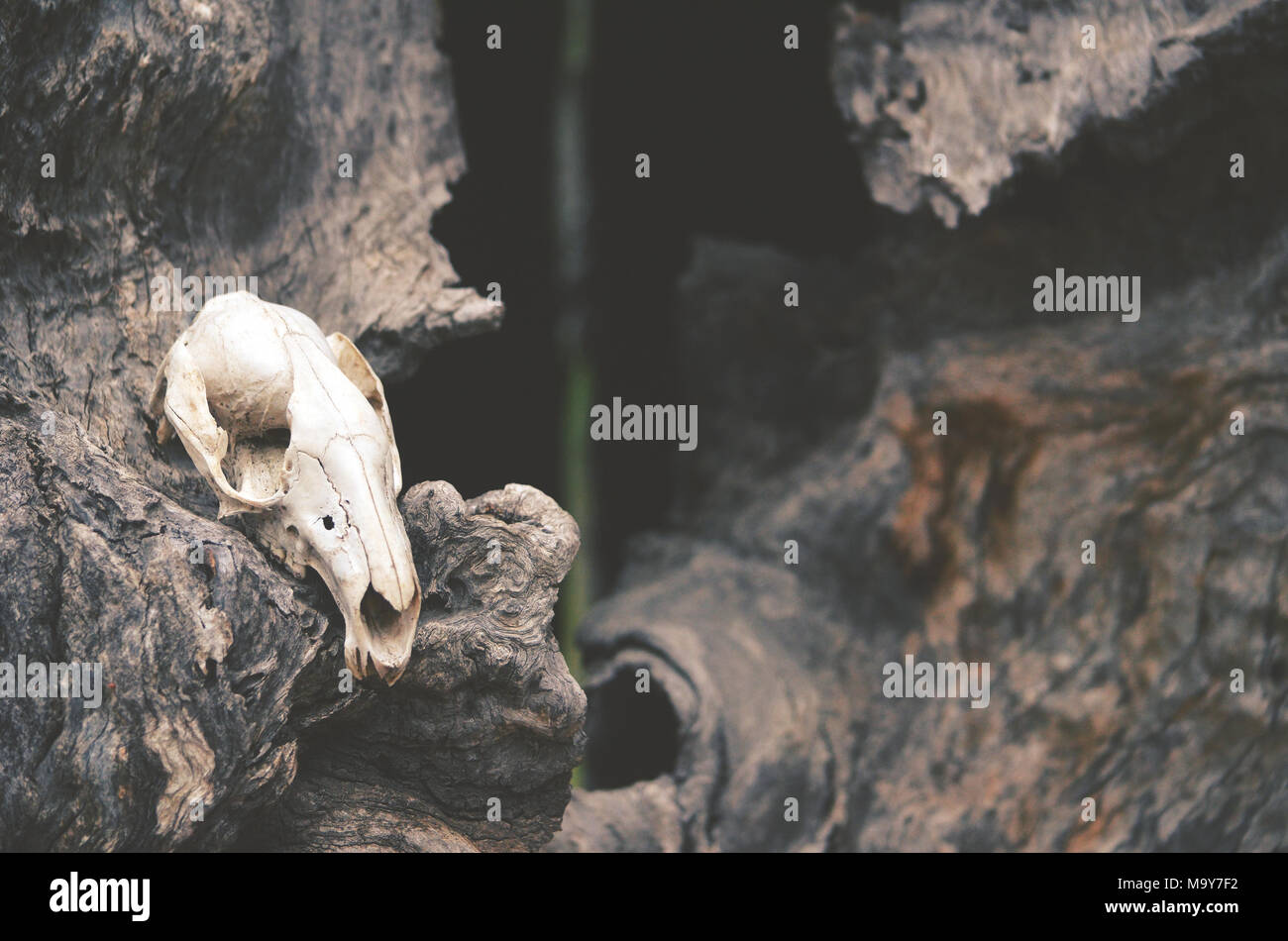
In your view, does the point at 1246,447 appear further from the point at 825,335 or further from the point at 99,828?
the point at 99,828

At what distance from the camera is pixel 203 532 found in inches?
69.4

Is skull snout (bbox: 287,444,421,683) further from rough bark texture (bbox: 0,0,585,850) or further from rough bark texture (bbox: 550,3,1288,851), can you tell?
rough bark texture (bbox: 550,3,1288,851)

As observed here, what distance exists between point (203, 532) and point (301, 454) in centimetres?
19

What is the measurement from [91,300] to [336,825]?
100 centimetres

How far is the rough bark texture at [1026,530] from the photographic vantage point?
2699 millimetres

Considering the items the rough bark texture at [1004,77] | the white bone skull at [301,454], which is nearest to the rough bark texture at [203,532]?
the white bone skull at [301,454]

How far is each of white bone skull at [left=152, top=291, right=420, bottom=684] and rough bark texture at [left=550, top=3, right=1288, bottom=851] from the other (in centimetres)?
102

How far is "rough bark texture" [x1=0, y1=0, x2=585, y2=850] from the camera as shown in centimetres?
168

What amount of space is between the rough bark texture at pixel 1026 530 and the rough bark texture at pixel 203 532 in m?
0.67

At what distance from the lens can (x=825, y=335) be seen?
3.52m

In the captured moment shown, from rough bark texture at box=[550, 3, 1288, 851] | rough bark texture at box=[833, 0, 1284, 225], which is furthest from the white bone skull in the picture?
rough bark texture at box=[833, 0, 1284, 225]

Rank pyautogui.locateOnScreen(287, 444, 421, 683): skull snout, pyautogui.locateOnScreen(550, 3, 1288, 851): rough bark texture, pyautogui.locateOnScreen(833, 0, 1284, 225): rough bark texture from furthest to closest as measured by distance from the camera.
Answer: pyautogui.locateOnScreen(550, 3, 1288, 851): rough bark texture < pyautogui.locateOnScreen(833, 0, 1284, 225): rough bark texture < pyautogui.locateOnScreen(287, 444, 421, 683): skull snout

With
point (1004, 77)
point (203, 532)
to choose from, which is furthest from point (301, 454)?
point (1004, 77)

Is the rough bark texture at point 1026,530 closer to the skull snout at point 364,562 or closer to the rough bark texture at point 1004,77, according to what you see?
the rough bark texture at point 1004,77
